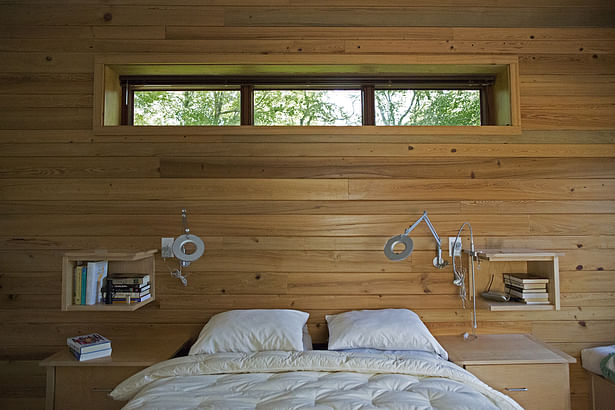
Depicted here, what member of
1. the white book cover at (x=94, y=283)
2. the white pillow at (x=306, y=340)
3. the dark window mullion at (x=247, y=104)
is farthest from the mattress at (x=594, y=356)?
the white book cover at (x=94, y=283)

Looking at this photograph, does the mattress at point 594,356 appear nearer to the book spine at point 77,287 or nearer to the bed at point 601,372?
the bed at point 601,372

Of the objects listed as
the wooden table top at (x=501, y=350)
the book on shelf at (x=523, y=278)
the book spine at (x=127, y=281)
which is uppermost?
the book spine at (x=127, y=281)

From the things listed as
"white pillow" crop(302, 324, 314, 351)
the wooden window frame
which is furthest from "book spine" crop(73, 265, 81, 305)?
"white pillow" crop(302, 324, 314, 351)

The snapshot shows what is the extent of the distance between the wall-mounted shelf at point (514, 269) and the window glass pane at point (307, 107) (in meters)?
1.20

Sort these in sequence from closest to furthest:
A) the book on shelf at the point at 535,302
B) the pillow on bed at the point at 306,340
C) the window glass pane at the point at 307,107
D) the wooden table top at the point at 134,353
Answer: the wooden table top at the point at 134,353 → the pillow on bed at the point at 306,340 → the book on shelf at the point at 535,302 → the window glass pane at the point at 307,107

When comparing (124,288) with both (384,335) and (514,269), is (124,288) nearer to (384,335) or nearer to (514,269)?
(384,335)

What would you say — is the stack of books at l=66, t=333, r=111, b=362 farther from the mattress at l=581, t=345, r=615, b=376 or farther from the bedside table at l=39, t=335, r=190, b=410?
the mattress at l=581, t=345, r=615, b=376

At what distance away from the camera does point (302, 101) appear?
280cm

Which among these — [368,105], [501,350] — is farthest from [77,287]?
[501,350]

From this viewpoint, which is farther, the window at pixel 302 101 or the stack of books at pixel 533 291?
the window at pixel 302 101

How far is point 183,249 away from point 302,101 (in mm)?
1221

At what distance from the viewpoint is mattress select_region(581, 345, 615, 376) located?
7.89 ft

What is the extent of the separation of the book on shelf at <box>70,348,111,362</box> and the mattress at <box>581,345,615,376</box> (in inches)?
106

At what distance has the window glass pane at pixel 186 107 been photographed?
278 centimetres
